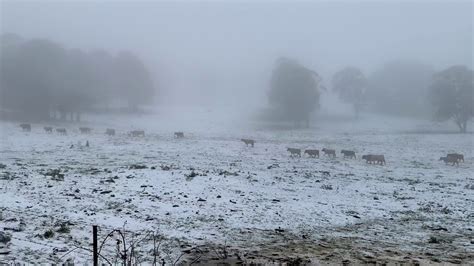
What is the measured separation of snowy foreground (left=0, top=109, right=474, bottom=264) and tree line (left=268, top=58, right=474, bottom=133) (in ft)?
104

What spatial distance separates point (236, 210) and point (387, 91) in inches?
2798

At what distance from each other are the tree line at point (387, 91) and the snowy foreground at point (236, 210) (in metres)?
31.7

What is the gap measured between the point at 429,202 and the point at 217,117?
175 feet

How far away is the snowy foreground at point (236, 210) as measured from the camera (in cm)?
938

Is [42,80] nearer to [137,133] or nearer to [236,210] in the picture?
[137,133]

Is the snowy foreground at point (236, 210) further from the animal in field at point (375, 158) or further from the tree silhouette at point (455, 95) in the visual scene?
the tree silhouette at point (455, 95)

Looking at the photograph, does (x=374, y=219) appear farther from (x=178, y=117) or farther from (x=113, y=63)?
(x=113, y=63)

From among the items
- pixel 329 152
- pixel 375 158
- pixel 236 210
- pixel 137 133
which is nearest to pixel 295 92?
pixel 137 133

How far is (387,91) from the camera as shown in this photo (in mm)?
76125

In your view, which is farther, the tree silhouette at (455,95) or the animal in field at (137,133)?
the tree silhouette at (455,95)

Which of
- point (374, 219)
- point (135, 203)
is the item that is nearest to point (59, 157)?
point (135, 203)

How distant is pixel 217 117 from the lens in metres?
67.4

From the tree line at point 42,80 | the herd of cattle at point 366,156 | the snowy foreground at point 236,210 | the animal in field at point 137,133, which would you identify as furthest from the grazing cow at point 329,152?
the tree line at point 42,80

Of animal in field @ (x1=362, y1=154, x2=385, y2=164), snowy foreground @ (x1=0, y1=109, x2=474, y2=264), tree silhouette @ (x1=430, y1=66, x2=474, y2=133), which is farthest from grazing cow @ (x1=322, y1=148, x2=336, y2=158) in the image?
tree silhouette @ (x1=430, y1=66, x2=474, y2=133)
